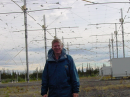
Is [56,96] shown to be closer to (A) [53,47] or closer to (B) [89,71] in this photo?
(A) [53,47]

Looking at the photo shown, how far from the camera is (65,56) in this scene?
14.5ft

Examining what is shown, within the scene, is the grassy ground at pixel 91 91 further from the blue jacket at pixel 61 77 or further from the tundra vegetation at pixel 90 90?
the blue jacket at pixel 61 77

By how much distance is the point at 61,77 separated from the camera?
429cm

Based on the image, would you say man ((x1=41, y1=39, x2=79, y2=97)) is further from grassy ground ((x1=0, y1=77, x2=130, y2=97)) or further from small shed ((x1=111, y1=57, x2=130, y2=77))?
small shed ((x1=111, y1=57, x2=130, y2=77))

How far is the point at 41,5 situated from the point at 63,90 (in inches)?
892

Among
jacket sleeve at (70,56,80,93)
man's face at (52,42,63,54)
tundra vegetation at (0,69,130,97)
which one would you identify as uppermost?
man's face at (52,42,63,54)

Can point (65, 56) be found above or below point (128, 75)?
above

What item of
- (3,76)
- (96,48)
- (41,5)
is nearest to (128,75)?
(41,5)

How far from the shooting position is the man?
4.30m

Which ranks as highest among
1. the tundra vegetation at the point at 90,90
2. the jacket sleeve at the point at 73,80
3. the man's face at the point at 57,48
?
the man's face at the point at 57,48

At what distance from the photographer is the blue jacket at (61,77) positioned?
14.1 ft

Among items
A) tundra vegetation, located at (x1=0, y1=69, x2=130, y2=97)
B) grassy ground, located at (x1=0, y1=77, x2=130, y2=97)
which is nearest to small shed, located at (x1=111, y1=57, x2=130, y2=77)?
tundra vegetation, located at (x1=0, y1=69, x2=130, y2=97)

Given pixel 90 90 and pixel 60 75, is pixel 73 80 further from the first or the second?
pixel 90 90

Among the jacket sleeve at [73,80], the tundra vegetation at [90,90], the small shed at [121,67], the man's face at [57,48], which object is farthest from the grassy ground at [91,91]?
the small shed at [121,67]
